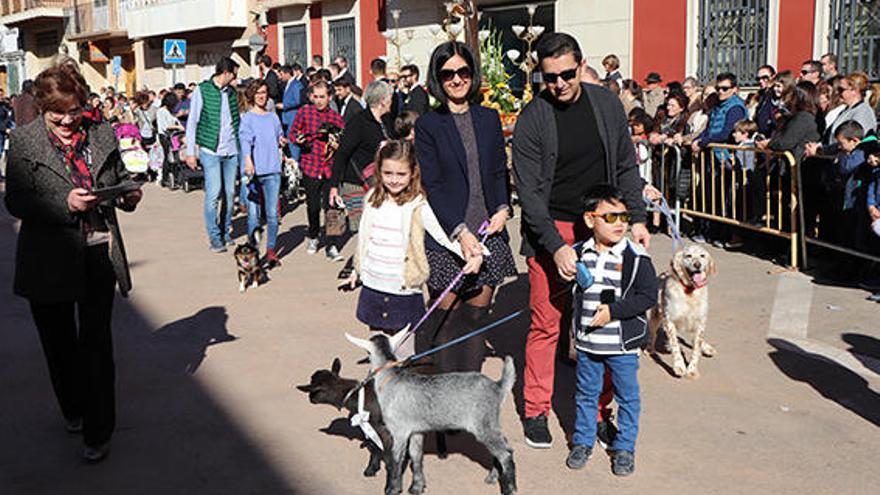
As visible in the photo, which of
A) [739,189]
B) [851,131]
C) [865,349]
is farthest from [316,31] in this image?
[865,349]

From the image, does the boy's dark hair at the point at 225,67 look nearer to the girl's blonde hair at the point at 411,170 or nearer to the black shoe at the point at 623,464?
the girl's blonde hair at the point at 411,170

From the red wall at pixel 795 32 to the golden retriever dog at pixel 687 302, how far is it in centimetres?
945

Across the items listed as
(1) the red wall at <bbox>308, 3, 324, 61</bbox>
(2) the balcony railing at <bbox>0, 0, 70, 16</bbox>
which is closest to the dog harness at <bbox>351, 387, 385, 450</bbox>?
(1) the red wall at <bbox>308, 3, 324, 61</bbox>

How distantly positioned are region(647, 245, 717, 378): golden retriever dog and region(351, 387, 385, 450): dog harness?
2.42m

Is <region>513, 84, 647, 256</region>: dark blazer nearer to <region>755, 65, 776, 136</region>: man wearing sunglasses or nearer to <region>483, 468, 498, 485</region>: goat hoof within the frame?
<region>483, 468, 498, 485</region>: goat hoof

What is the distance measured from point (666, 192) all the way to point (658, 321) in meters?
5.24

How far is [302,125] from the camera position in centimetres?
993

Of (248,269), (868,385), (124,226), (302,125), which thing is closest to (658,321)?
(868,385)

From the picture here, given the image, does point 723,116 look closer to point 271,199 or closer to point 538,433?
point 271,199

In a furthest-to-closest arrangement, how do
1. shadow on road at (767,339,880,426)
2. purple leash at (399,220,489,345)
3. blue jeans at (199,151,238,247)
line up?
blue jeans at (199,151,238,247) < shadow on road at (767,339,880,426) < purple leash at (399,220,489,345)

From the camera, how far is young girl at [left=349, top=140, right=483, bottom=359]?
4621 mm

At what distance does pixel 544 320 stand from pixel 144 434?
227 cm

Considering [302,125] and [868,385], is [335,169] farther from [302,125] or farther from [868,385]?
[868,385]

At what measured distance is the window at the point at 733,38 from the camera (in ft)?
47.7
